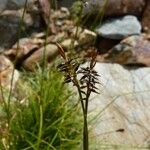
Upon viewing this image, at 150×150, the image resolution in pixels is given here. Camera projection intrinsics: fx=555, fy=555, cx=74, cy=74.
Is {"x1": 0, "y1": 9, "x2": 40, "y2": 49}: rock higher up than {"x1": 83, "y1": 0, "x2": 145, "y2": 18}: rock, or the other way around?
{"x1": 83, "y1": 0, "x2": 145, "y2": 18}: rock

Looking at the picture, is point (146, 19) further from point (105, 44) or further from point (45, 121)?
point (45, 121)

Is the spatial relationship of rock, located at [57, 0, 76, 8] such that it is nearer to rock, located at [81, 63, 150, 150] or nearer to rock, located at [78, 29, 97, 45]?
rock, located at [78, 29, 97, 45]

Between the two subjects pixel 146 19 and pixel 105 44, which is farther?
pixel 146 19

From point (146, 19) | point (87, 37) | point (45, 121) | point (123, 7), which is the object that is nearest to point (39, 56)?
point (87, 37)

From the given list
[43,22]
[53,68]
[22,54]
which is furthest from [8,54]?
[53,68]

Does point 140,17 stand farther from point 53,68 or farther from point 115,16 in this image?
point 53,68

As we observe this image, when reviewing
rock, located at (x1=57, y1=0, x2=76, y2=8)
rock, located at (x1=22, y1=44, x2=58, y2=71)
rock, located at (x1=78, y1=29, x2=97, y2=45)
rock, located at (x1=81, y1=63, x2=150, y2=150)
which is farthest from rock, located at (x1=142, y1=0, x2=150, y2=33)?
rock, located at (x1=81, y1=63, x2=150, y2=150)

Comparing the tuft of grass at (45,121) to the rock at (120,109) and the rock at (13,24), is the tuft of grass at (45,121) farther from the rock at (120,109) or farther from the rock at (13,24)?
the rock at (13,24)
